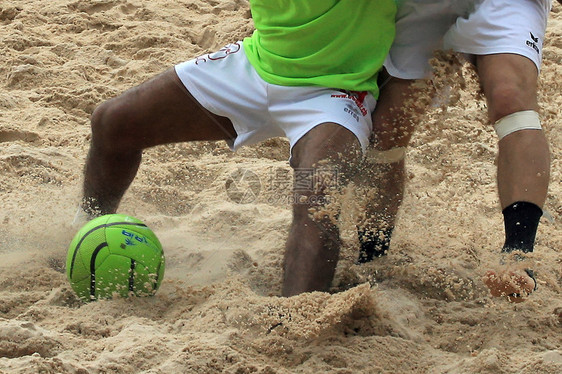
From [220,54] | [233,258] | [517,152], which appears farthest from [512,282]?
[220,54]

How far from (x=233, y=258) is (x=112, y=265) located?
22.0 inches

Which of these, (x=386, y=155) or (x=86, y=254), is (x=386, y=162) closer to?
(x=386, y=155)

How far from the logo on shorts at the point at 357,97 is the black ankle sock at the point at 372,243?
504mm

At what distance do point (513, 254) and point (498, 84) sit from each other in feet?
1.58

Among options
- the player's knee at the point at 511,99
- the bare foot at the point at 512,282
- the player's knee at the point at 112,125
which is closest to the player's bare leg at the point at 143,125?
the player's knee at the point at 112,125

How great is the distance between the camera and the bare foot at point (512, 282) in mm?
2143

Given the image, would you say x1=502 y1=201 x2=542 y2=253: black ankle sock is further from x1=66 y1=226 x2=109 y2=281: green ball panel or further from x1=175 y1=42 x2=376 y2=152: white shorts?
x1=66 y1=226 x2=109 y2=281: green ball panel

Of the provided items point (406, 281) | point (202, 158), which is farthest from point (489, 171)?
point (202, 158)

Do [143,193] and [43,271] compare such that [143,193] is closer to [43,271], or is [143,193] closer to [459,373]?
[43,271]

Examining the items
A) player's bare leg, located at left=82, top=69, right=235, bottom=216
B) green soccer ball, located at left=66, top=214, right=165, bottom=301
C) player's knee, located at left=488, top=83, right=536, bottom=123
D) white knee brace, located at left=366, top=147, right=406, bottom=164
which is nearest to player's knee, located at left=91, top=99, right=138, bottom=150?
player's bare leg, located at left=82, top=69, right=235, bottom=216

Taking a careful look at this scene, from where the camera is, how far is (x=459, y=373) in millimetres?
2045

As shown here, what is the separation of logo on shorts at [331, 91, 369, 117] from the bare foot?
2.14 ft

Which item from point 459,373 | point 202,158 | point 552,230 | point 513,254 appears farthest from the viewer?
point 202,158

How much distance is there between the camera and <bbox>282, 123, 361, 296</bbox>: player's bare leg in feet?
7.70
